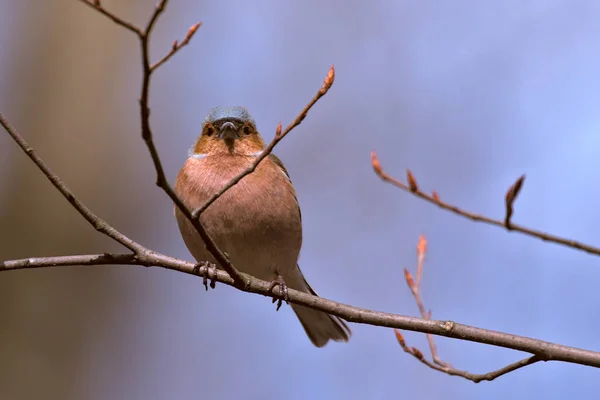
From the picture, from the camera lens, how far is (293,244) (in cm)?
505

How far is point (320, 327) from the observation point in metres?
5.93

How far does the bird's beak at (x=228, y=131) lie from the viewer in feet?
17.5

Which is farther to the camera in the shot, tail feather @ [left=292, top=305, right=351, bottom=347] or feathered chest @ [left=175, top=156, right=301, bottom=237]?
tail feather @ [left=292, top=305, right=351, bottom=347]

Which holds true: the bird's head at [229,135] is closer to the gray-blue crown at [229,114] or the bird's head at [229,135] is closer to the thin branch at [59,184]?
the gray-blue crown at [229,114]

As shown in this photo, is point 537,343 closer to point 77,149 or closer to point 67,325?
point 67,325

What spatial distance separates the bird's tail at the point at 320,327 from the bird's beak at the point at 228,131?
1453 mm

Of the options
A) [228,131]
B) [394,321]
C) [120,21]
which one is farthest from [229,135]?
[120,21]

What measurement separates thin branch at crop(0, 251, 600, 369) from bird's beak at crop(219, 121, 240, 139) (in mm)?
1698

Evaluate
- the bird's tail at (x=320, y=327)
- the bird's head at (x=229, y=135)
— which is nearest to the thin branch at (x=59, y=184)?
the bird's head at (x=229, y=135)

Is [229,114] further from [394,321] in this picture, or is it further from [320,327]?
[394,321]

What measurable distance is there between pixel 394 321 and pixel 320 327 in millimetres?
2412

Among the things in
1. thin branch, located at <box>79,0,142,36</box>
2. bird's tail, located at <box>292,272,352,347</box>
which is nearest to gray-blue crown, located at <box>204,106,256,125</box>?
bird's tail, located at <box>292,272,352,347</box>

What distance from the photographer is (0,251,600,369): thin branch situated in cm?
340

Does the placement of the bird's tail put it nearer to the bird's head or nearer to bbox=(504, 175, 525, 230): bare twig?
the bird's head
